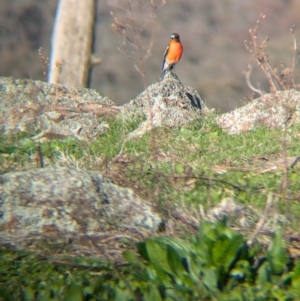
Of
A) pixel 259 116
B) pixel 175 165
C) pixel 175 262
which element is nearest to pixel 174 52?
pixel 259 116

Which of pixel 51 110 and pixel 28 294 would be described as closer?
pixel 28 294

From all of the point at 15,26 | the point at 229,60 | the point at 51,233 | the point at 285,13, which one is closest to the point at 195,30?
the point at 229,60

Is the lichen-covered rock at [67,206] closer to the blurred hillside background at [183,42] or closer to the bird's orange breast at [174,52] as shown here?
the bird's orange breast at [174,52]

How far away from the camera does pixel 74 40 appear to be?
1062 centimetres

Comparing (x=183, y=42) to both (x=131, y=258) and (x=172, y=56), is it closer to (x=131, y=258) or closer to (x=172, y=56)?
(x=172, y=56)

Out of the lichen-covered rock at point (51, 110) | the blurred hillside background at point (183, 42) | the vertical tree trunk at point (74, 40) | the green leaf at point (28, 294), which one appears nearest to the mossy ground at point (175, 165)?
the green leaf at point (28, 294)

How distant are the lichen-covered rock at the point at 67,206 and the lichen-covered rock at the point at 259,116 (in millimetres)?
2624

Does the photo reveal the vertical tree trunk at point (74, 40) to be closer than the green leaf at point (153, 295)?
No

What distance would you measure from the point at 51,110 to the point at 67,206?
322cm

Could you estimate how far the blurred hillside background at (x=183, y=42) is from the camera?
1358cm

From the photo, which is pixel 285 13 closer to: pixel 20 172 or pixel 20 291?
pixel 20 172

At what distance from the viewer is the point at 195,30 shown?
550 inches

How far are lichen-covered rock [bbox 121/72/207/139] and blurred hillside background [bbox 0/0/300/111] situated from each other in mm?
5104

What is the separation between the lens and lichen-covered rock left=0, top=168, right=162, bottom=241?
4578mm
